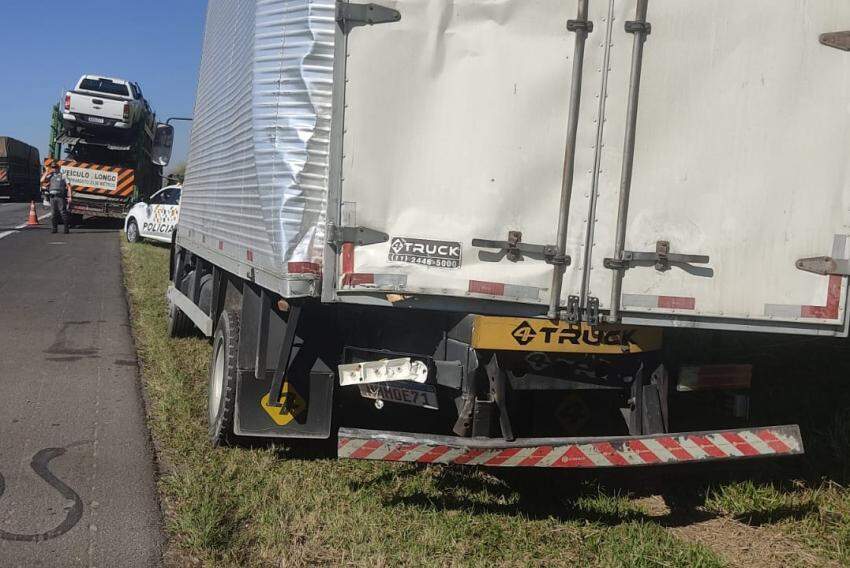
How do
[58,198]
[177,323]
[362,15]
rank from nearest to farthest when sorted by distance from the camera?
[362,15] → [177,323] → [58,198]

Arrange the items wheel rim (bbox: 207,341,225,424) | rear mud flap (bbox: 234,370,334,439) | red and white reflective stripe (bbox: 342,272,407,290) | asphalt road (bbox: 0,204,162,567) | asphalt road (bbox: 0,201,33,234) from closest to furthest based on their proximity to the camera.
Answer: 1. red and white reflective stripe (bbox: 342,272,407,290)
2. asphalt road (bbox: 0,204,162,567)
3. rear mud flap (bbox: 234,370,334,439)
4. wheel rim (bbox: 207,341,225,424)
5. asphalt road (bbox: 0,201,33,234)

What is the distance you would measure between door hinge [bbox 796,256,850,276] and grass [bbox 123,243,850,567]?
4.73 ft

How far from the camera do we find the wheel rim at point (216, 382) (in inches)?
227

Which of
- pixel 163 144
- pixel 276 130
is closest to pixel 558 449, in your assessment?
pixel 276 130

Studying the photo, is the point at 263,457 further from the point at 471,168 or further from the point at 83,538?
the point at 471,168

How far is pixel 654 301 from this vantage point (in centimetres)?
407

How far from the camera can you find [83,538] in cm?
426

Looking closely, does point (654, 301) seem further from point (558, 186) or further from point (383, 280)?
point (383, 280)

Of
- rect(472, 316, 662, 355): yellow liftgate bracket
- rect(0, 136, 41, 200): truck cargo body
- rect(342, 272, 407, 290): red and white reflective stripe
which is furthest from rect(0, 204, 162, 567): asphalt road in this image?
rect(0, 136, 41, 200): truck cargo body

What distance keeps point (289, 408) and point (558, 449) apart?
1.70 meters

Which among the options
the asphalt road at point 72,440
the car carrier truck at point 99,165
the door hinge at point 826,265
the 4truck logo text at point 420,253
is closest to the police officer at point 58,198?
the car carrier truck at point 99,165

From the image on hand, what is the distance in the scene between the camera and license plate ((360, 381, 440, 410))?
173 inches

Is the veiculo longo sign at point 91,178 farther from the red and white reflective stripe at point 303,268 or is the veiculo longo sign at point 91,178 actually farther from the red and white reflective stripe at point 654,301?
the red and white reflective stripe at point 654,301

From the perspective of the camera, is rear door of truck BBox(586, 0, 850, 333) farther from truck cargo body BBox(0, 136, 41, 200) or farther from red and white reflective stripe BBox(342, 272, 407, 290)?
truck cargo body BBox(0, 136, 41, 200)
